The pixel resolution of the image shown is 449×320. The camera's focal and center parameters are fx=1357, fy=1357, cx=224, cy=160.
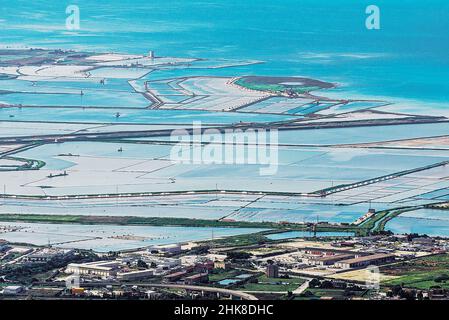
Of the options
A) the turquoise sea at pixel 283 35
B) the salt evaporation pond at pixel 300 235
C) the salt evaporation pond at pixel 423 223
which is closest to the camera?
the salt evaporation pond at pixel 300 235

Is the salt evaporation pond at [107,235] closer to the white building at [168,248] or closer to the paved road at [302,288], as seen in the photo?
the white building at [168,248]

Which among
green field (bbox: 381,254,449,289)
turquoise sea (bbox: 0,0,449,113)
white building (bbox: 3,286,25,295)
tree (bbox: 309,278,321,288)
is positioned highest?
turquoise sea (bbox: 0,0,449,113)

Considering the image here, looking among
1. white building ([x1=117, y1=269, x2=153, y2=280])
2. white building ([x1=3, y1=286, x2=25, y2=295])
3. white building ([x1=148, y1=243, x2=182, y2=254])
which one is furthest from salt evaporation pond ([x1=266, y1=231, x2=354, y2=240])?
white building ([x1=3, y1=286, x2=25, y2=295])

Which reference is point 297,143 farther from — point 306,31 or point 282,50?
point 306,31

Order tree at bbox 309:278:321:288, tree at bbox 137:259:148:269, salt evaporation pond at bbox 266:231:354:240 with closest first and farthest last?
tree at bbox 309:278:321:288 → tree at bbox 137:259:148:269 → salt evaporation pond at bbox 266:231:354:240

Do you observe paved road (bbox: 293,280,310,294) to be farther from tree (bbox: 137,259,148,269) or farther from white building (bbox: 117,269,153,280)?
tree (bbox: 137,259,148,269)

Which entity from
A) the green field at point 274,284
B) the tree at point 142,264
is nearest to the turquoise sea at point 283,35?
the tree at point 142,264

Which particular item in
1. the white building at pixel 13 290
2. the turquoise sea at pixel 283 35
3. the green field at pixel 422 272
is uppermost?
the turquoise sea at pixel 283 35

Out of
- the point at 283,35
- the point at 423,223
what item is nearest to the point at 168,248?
the point at 423,223
